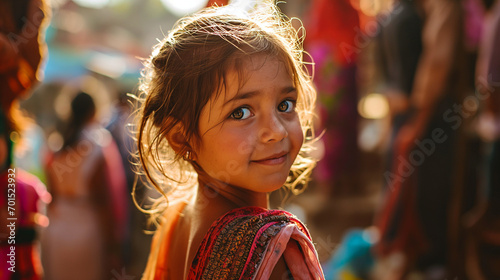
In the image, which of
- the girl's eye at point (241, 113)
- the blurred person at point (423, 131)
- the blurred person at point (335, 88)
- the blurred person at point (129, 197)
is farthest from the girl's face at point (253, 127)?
the blurred person at point (129, 197)

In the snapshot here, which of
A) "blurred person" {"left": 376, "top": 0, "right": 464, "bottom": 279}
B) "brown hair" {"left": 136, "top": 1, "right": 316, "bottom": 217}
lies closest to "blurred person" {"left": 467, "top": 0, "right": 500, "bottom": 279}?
"blurred person" {"left": 376, "top": 0, "right": 464, "bottom": 279}

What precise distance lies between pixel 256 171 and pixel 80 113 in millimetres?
2488

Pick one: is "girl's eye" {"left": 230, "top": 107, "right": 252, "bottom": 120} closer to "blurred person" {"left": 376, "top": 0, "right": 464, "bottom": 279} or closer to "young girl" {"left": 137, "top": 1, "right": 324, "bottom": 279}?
"young girl" {"left": 137, "top": 1, "right": 324, "bottom": 279}

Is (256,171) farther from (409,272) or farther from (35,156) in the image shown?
(35,156)

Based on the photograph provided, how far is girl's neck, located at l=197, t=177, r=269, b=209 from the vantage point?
3.46ft

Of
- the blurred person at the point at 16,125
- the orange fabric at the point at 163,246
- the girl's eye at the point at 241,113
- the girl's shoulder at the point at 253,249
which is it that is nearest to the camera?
the girl's shoulder at the point at 253,249

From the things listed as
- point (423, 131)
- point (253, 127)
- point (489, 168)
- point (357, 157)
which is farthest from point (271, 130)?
point (357, 157)

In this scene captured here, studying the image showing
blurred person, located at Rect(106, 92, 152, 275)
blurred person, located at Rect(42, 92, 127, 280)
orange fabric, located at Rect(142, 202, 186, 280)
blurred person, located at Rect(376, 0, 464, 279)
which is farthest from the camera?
blurred person, located at Rect(106, 92, 152, 275)

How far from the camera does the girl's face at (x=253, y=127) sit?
3.09 feet

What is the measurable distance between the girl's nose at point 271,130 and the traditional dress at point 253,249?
155 mm

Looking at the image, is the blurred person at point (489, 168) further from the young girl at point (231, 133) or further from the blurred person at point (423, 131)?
the young girl at point (231, 133)

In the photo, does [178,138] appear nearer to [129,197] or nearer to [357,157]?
[357,157]

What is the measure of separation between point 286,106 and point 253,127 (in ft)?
0.37

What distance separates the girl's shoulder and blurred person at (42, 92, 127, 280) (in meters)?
2.37
